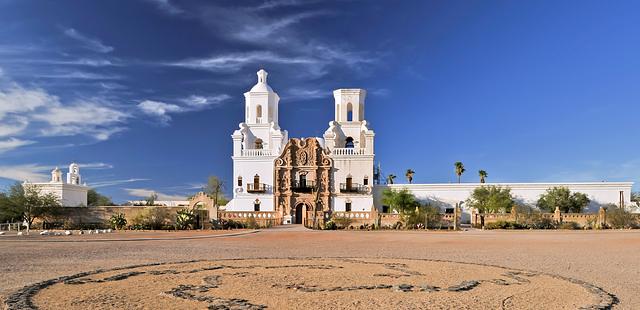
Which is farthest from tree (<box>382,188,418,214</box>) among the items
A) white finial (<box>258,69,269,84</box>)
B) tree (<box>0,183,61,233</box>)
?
tree (<box>0,183,61,233</box>)

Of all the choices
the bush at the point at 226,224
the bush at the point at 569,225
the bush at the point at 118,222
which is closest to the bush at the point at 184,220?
the bush at the point at 226,224

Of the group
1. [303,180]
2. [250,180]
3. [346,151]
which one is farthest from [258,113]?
[346,151]

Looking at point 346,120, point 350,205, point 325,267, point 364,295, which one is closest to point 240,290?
point 364,295

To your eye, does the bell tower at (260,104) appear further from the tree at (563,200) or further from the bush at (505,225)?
the tree at (563,200)

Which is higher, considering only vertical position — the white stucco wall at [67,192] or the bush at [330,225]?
the white stucco wall at [67,192]

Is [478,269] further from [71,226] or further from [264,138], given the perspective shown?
[264,138]

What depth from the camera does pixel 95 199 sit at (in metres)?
76.4

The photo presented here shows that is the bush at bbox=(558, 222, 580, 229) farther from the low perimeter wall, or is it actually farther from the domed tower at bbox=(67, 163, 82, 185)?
the domed tower at bbox=(67, 163, 82, 185)

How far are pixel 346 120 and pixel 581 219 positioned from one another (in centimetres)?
2387

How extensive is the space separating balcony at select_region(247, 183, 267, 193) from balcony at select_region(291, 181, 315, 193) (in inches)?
112

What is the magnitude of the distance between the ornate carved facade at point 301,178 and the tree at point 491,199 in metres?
13.5

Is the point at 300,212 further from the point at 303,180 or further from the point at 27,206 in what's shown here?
the point at 27,206

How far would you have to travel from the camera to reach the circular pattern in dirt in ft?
31.2

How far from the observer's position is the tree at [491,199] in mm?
49031
